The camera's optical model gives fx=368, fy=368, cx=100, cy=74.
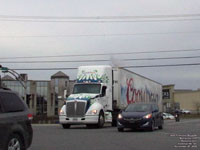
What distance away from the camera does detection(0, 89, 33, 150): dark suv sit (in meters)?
8.40

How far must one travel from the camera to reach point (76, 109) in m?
21.8

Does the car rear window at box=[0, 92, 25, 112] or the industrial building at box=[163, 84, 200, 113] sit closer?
the car rear window at box=[0, 92, 25, 112]

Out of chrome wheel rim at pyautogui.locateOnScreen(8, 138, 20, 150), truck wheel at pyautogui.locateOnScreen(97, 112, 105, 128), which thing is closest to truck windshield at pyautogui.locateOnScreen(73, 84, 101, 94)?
truck wheel at pyautogui.locateOnScreen(97, 112, 105, 128)

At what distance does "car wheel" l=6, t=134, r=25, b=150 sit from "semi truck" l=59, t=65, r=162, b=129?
493 inches

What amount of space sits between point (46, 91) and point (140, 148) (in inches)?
2822

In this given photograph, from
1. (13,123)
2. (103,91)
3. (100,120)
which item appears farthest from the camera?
(103,91)

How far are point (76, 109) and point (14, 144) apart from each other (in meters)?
13.0

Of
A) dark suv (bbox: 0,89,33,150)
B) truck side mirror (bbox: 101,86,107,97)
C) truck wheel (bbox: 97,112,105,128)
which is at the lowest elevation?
truck wheel (bbox: 97,112,105,128)

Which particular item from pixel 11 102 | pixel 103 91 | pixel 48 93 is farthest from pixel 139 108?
pixel 48 93

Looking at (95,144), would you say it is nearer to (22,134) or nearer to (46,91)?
(22,134)

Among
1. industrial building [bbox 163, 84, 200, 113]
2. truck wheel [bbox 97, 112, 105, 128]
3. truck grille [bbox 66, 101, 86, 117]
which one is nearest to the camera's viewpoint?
truck grille [bbox 66, 101, 86, 117]

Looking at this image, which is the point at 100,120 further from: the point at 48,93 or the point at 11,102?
the point at 48,93

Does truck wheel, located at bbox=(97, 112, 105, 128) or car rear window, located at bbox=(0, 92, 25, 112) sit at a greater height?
car rear window, located at bbox=(0, 92, 25, 112)

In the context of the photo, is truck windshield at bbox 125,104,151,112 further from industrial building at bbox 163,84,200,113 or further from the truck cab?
industrial building at bbox 163,84,200,113
